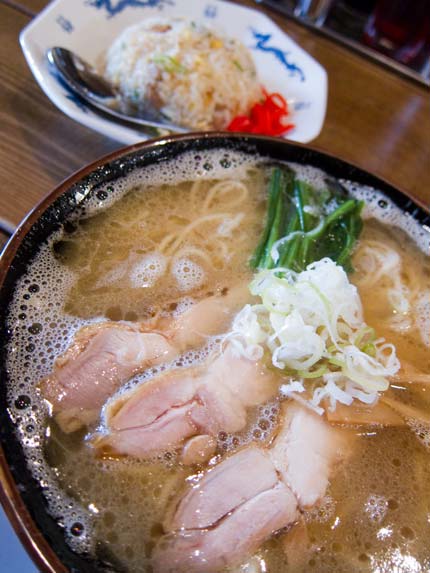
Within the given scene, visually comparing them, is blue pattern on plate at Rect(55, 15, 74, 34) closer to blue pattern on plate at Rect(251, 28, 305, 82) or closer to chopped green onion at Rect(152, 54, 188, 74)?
chopped green onion at Rect(152, 54, 188, 74)

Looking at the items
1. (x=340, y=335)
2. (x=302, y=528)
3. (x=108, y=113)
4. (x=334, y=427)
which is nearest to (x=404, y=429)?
(x=334, y=427)

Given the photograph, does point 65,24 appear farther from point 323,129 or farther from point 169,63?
point 323,129

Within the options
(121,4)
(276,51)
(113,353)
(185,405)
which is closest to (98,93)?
(121,4)

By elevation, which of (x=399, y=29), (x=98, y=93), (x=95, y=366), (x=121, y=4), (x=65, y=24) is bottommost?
(x=95, y=366)

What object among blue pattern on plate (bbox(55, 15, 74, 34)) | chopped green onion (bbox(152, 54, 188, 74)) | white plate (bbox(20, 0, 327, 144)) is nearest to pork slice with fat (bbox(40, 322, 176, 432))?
white plate (bbox(20, 0, 327, 144))

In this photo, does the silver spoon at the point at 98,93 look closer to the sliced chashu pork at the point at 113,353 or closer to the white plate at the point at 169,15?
the white plate at the point at 169,15

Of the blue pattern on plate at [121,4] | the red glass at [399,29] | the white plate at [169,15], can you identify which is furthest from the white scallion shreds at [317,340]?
the red glass at [399,29]

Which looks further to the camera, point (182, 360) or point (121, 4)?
point (121, 4)
